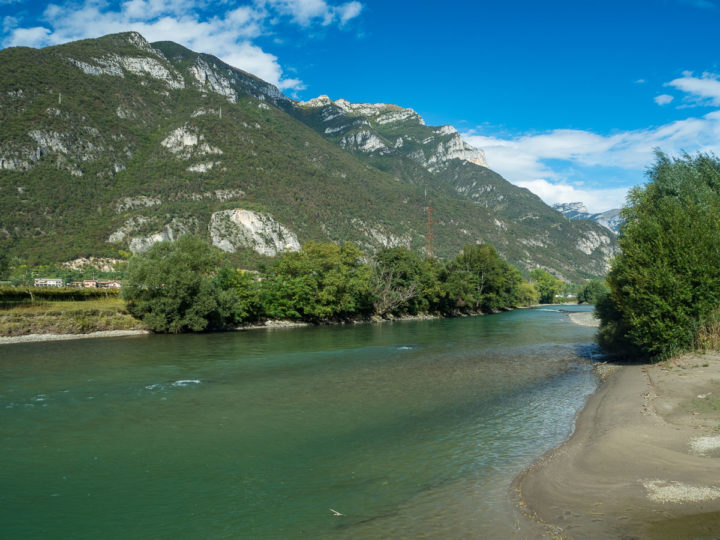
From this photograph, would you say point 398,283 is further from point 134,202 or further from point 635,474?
point 134,202

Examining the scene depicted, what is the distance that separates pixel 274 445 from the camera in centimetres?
1486

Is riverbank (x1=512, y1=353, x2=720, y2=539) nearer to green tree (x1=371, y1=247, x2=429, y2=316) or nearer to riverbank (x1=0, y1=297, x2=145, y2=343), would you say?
riverbank (x1=0, y1=297, x2=145, y2=343)

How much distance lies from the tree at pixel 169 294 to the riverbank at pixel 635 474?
162ft

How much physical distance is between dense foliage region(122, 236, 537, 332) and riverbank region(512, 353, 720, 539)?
1990 inches

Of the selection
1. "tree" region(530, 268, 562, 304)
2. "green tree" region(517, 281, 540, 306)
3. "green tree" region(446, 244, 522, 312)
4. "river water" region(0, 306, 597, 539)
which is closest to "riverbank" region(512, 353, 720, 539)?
"river water" region(0, 306, 597, 539)

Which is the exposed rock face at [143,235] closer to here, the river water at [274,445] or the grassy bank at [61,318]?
the grassy bank at [61,318]

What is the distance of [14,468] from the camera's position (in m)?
13.1

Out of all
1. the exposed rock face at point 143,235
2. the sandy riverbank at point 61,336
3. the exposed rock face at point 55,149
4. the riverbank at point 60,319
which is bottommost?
the sandy riverbank at point 61,336

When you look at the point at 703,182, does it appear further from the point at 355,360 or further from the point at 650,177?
the point at 355,360

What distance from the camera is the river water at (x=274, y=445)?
Result: 31.8 ft

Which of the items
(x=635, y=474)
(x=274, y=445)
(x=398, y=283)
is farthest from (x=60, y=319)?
(x=635, y=474)

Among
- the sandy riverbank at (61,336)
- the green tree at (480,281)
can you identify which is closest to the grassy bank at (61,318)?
the sandy riverbank at (61,336)

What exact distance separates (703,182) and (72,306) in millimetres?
68746

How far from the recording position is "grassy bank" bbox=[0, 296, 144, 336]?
4888 centimetres
